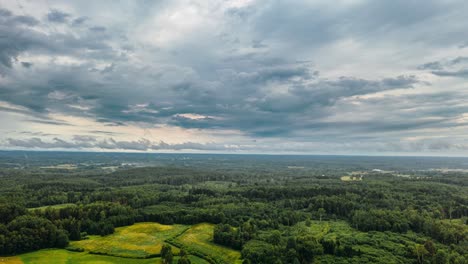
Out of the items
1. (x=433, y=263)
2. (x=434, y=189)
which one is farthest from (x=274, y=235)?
(x=434, y=189)

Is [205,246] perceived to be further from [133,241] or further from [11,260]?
[11,260]

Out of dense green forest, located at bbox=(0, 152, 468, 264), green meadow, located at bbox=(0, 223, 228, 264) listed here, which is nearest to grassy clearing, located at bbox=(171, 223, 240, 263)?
green meadow, located at bbox=(0, 223, 228, 264)

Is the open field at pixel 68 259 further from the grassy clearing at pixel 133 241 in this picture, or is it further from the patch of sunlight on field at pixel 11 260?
the grassy clearing at pixel 133 241

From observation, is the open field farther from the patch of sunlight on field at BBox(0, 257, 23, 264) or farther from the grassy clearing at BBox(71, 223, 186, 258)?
the grassy clearing at BBox(71, 223, 186, 258)

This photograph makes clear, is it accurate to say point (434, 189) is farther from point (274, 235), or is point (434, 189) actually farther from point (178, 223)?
point (178, 223)

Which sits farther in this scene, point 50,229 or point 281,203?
point 281,203

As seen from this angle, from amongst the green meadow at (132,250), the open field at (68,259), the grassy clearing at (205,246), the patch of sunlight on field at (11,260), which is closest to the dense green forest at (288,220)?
the grassy clearing at (205,246)

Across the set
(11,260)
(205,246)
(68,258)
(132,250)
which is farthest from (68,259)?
(205,246)
